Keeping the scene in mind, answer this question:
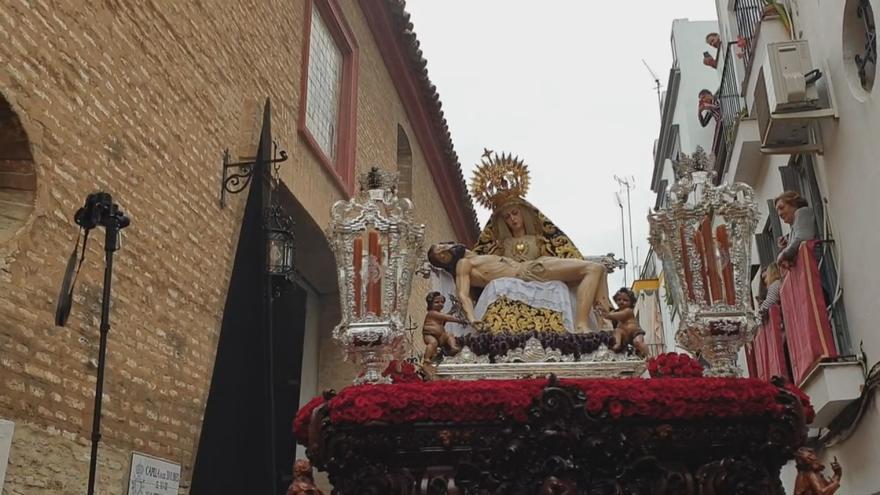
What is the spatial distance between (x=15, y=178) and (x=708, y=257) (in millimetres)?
4225

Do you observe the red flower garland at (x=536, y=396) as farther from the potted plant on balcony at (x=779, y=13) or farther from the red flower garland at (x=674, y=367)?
the potted plant on balcony at (x=779, y=13)

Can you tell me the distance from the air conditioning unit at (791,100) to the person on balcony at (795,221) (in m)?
0.48

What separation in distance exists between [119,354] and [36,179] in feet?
4.69

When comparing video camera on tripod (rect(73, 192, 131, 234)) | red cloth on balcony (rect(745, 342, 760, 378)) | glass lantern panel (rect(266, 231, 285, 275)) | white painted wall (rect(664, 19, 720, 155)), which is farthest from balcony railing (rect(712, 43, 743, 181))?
video camera on tripod (rect(73, 192, 131, 234))

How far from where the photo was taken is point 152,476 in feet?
20.8

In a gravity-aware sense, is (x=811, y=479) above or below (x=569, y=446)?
below

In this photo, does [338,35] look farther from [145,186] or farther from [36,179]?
[36,179]

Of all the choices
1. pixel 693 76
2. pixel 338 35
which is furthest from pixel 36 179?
pixel 693 76

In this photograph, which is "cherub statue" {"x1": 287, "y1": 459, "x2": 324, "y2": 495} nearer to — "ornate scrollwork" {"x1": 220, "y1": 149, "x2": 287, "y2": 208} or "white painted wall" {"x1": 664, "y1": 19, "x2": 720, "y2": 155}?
"ornate scrollwork" {"x1": 220, "y1": 149, "x2": 287, "y2": 208}

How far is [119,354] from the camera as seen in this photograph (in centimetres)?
606

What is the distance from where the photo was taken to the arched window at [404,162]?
1532cm

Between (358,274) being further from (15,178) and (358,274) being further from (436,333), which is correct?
(15,178)

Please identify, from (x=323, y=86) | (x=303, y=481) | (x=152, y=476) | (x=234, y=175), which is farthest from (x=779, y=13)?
(x=152, y=476)

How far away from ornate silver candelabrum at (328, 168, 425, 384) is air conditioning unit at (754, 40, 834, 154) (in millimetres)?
4407
